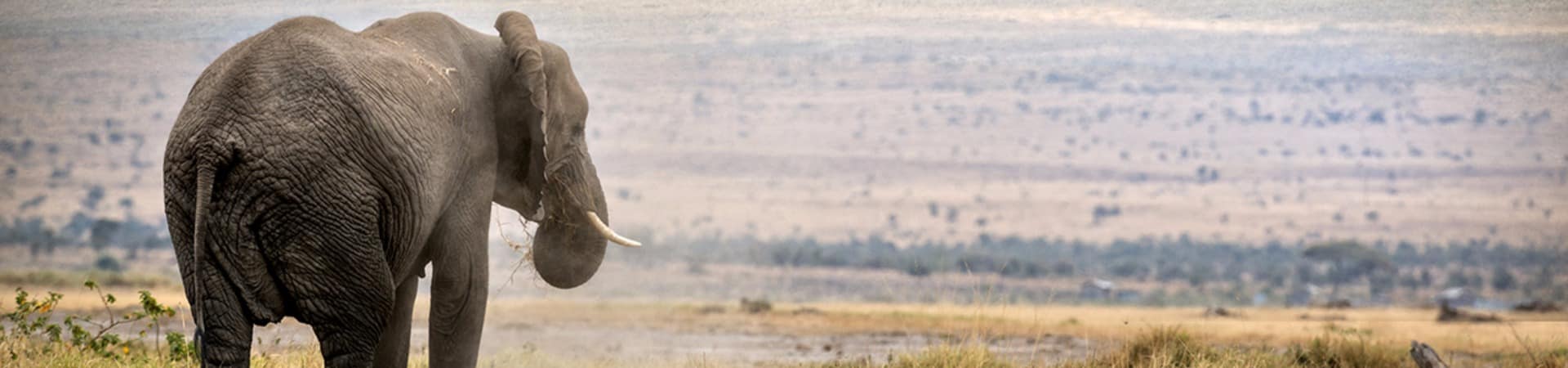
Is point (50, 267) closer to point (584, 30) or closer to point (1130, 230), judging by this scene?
point (584, 30)

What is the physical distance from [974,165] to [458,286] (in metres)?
45.0

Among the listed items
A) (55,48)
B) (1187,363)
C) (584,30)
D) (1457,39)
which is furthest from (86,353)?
(1457,39)

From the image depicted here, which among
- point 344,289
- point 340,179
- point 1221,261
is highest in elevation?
point 1221,261

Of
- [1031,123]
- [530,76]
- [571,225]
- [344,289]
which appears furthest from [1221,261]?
[344,289]

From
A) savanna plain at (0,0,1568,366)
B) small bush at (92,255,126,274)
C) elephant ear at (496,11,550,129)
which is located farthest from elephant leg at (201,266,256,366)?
small bush at (92,255,126,274)

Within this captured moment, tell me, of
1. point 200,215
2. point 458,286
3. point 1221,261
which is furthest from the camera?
point 1221,261

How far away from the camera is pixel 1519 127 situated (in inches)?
1805

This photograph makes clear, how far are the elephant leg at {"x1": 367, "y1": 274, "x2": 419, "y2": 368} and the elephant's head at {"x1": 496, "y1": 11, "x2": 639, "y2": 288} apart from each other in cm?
78

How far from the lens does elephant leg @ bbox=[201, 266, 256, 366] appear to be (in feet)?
27.5

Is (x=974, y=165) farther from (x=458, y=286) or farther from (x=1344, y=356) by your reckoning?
(x=458, y=286)

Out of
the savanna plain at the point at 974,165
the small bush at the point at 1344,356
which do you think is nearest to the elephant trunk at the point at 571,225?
the small bush at the point at 1344,356

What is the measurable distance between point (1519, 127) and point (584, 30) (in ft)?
76.7

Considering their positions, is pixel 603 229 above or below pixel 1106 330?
below

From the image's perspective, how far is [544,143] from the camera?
10.2 metres
